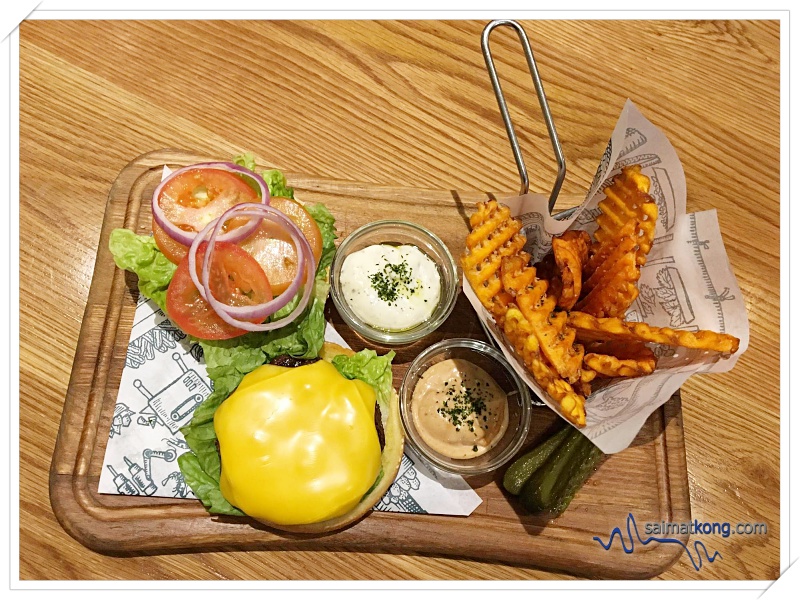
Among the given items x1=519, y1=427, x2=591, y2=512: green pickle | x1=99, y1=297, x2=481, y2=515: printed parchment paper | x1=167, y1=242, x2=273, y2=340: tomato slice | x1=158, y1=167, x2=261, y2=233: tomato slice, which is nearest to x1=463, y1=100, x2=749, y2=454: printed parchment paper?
x1=519, y1=427, x2=591, y2=512: green pickle

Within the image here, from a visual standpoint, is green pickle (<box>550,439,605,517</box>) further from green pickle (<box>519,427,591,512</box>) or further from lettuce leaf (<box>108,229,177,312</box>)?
lettuce leaf (<box>108,229,177,312</box>)

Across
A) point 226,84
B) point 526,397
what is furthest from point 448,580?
point 226,84

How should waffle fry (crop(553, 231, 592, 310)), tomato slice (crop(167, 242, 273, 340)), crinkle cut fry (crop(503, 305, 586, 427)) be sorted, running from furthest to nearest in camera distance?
tomato slice (crop(167, 242, 273, 340)) → waffle fry (crop(553, 231, 592, 310)) → crinkle cut fry (crop(503, 305, 586, 427))

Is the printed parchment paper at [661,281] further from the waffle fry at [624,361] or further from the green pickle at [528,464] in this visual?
the green pickle at [528,464]

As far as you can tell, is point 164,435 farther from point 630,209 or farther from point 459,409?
point 630,209

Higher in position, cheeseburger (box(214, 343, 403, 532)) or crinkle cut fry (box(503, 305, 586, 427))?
crinkle cut fry (box(503, 305, 586, 427))

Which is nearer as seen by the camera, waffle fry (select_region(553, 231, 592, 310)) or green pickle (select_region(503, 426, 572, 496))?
waffle fry (select_region(553, 231, 592, 310))
